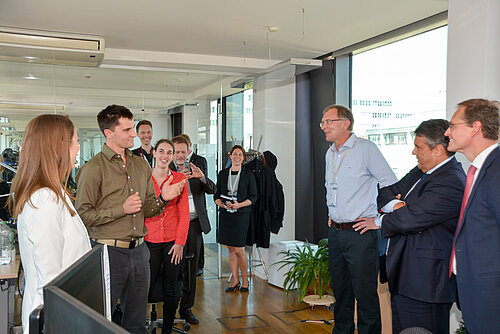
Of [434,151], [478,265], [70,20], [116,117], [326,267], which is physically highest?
[70,20]

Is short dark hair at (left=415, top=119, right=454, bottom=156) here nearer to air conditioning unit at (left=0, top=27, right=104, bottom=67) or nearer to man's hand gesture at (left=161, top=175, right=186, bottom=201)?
man's hand gesture at (left=161, top=175, right=186, bottom=201)

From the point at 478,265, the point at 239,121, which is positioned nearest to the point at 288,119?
the point at 239,121

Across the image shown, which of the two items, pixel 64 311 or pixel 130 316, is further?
pixel 130 316

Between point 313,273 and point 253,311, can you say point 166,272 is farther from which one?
point 313,273

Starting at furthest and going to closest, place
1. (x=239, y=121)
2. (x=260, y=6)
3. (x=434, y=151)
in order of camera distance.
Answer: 1. (x=239, y=121)
2. (x=260, y=6)
3. (x=434, y=151)

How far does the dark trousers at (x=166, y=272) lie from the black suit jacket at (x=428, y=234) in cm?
175

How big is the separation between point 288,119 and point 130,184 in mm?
3965

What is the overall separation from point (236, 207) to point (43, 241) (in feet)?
13.2

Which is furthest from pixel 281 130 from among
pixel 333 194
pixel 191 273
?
pixel 333 194

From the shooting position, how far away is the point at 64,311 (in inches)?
28.7

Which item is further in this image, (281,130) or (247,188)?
(281,130)

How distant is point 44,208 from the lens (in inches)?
69.6

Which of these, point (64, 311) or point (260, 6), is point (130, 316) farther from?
point (260, 6)

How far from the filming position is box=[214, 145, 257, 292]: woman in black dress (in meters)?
5.77
